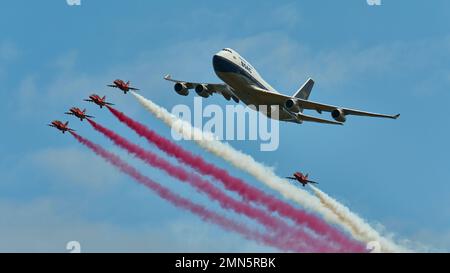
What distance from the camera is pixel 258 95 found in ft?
472

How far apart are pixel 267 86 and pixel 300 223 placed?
21661mm

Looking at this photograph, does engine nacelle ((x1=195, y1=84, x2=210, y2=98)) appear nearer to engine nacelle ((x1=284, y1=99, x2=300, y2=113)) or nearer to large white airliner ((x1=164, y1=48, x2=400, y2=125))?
large white airliner ((x1=164, y1=48, x2=400, y2=125))

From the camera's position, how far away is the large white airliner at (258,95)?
465 ft

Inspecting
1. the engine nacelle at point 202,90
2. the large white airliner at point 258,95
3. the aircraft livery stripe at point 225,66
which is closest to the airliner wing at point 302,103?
the large white airliner at point 258,95

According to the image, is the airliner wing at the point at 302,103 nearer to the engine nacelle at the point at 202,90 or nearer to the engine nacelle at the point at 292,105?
the engine nacelle at the point at 292,105

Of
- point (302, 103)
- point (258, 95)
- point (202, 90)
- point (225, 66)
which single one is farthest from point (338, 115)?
point (202, 90)

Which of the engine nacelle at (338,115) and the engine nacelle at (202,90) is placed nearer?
the engine nacelle at (338,115)

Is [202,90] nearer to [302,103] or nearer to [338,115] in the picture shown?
[302,103]

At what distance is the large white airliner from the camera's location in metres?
142
